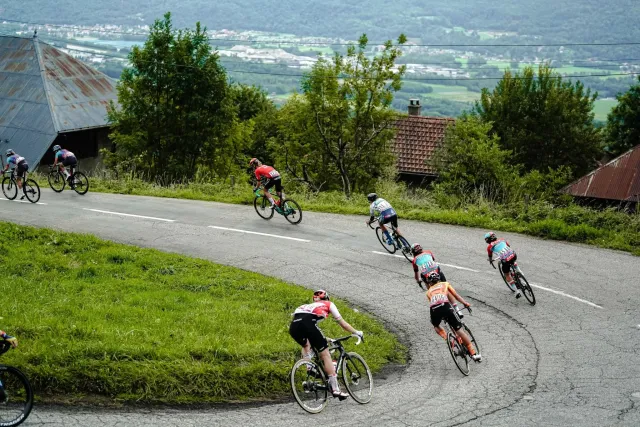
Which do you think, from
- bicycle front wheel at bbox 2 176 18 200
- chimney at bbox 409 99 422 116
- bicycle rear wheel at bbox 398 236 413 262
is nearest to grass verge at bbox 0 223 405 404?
bicycle rear wheel at bbox 398 236 413 262

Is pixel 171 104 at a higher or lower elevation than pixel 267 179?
higher

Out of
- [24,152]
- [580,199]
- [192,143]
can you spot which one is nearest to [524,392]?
[192,143]

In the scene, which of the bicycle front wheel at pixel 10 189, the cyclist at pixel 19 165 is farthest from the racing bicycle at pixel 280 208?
the bicycle front wheel at pixel 10 189

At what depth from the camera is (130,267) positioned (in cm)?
1504

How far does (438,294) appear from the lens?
36.3ft

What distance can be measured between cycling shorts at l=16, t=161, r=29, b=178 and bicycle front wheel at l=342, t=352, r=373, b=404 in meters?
15.5

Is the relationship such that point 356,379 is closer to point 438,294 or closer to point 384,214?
point 438,294

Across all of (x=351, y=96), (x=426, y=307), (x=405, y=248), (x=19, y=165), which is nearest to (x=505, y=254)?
(x=426, y=307)

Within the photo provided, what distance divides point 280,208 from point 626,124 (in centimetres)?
3614

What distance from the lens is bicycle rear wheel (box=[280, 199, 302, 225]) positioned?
65.3 ft

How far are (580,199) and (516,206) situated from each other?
17.2 m

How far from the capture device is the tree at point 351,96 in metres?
31.9

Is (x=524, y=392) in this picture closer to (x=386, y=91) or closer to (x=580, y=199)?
(x=386, y=91)

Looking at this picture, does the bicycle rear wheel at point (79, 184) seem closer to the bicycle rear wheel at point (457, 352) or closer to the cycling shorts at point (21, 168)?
the cycling shorts at point (21, 168)
